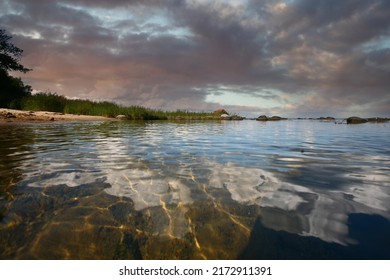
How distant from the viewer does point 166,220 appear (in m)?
2.64

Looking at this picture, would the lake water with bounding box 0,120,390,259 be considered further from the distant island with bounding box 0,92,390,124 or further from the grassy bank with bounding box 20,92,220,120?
the grassy bank with bounding box 20,92,220,120

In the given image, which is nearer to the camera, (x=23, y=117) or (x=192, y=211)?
(x=192, y=211)

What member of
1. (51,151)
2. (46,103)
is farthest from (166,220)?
(46,103)

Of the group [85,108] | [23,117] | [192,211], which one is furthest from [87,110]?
[192,211]

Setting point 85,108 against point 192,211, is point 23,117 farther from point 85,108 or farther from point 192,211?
point 192,211

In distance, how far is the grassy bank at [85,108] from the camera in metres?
31.8

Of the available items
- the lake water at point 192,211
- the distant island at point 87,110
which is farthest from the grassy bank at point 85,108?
the lake water at point 192,211

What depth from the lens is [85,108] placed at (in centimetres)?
3616

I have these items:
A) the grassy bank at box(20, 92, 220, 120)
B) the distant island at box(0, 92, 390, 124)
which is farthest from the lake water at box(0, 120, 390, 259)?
the grassy bank at box(20, 92, 220, 120)

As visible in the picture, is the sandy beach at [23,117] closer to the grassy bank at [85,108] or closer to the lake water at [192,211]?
the grassy bank at [85,108]

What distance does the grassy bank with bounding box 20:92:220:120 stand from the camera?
1253 inches
